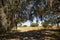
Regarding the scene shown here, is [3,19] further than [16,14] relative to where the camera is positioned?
No

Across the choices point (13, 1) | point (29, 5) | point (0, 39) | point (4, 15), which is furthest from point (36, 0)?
point (0, 39)

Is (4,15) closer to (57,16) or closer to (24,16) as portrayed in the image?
(24,16)

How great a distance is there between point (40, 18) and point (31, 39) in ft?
6.13

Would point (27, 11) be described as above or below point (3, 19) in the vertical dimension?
above

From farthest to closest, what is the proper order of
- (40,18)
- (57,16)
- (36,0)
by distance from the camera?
(57,16), (40,18), (36,0)

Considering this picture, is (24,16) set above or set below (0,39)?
above

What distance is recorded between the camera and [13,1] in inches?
417

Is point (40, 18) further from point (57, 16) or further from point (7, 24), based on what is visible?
point (7, 24)

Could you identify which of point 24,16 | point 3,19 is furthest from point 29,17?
point 3,19

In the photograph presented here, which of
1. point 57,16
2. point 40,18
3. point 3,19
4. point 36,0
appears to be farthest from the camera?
point 57,16

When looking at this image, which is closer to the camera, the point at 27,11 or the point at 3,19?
the point at 3,19

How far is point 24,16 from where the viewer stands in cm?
1238

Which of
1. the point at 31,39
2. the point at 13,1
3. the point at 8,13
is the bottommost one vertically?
the point at 31,39

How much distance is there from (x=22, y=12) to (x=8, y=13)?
1.37m
